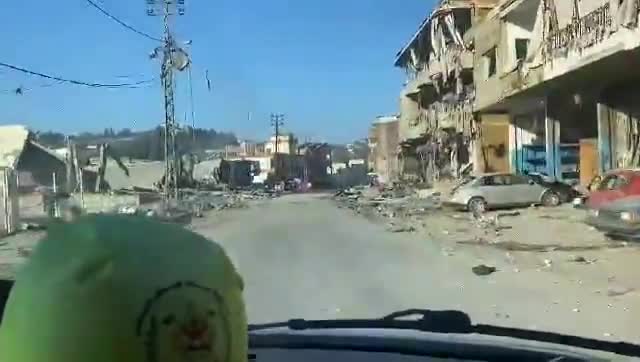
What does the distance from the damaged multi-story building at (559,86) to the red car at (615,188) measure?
3.16m

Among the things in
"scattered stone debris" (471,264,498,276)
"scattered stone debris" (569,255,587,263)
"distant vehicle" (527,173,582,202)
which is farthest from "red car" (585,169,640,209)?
"distant vehicle" (527,173,582,202)

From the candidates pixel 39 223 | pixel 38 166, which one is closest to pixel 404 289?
pixel 39 223

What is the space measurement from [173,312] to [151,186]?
6510 cm

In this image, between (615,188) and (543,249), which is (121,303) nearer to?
(543,249)

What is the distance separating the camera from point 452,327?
2928 mm

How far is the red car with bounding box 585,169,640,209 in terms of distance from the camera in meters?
19.3

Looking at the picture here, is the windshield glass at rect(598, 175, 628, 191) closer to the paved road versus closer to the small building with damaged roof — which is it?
the paved road

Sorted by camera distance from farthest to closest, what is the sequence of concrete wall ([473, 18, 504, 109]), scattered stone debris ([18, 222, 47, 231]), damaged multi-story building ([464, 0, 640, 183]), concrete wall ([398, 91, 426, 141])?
concrete wall ([398, 91, 426, 141])
concrete wall ([473, 18, 504, 109])
damaged multi-story building ([464, 0, 640, 183])
scattered stone debris ([18, 222, 47, 231])

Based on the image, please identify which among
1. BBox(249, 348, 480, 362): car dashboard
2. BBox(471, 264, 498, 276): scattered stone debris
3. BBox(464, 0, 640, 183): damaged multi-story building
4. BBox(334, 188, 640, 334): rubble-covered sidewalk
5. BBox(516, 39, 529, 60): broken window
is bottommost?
BBox(334, 188, 640, 334): rubble-covered sidewalk

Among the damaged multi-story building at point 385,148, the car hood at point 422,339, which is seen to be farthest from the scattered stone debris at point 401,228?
the damaged multi-story building at point 385,148

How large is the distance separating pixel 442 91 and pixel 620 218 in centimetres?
4317

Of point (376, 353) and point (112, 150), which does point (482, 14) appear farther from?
point (376, 353)

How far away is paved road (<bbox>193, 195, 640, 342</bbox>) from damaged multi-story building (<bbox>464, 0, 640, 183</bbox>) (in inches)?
308

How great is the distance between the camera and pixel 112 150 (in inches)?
1576
